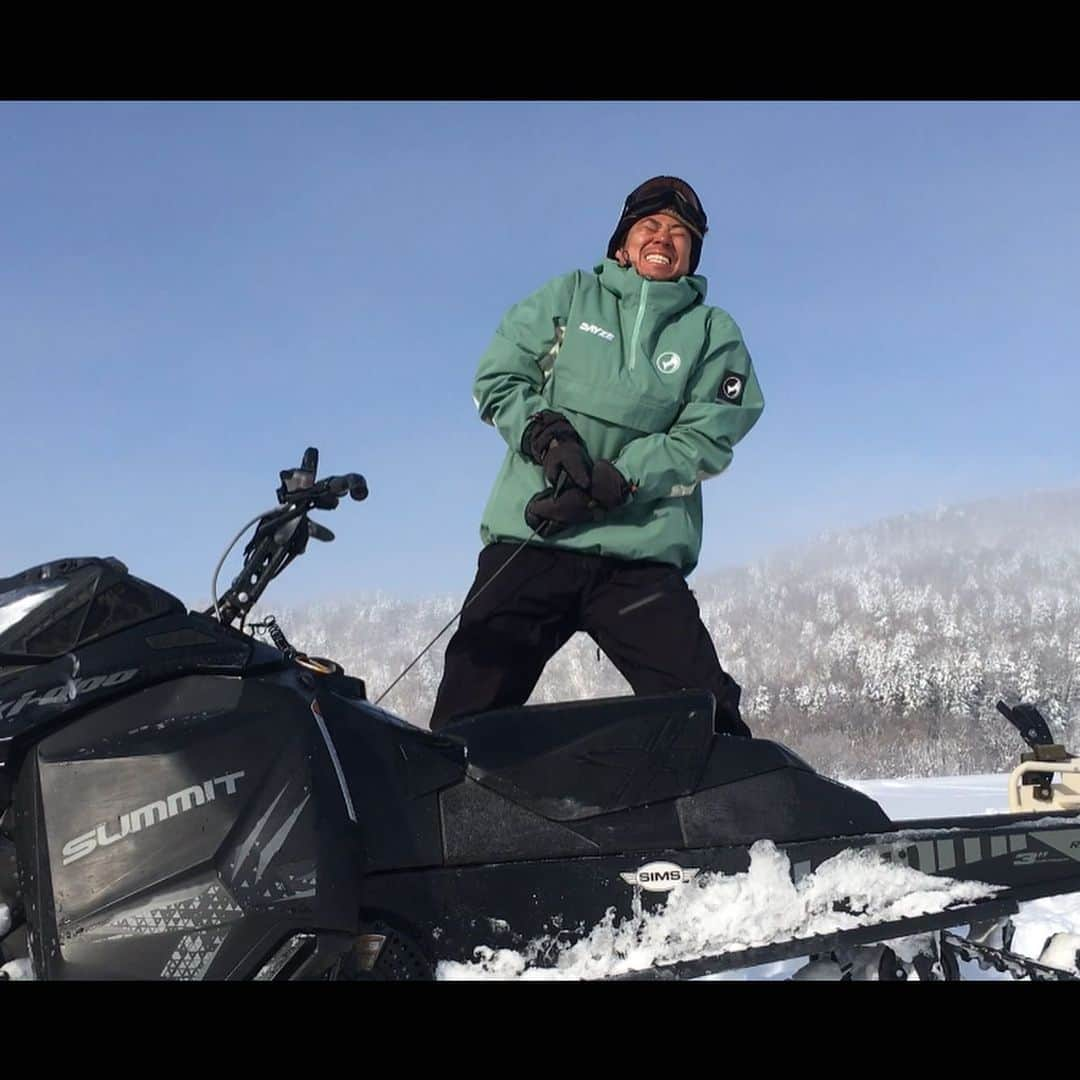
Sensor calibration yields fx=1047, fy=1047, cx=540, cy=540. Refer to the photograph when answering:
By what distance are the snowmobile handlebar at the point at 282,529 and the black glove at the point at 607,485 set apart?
66cm

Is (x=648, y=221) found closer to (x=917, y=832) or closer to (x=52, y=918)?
(x=917, y=832)

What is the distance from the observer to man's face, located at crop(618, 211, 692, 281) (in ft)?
9.29

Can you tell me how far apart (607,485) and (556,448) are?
150 mm

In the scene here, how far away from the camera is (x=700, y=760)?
1.94m

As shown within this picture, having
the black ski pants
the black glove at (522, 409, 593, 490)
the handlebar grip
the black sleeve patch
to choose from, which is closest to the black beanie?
the black sleeve patch

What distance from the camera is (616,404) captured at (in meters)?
2.65

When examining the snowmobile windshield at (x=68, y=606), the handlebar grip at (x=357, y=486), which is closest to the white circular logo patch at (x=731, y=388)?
the handlebar grip at (x=357, y=486)

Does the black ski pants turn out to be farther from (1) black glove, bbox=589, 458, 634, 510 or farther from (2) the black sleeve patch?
(2) the black sleeve patch

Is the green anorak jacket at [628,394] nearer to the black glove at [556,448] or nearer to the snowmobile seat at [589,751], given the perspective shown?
the black glove at [556,448]

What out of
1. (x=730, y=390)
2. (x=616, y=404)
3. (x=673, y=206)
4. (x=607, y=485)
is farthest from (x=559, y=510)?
(x=673, y=206)

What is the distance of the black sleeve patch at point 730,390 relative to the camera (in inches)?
109

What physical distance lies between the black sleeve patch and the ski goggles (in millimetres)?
431
